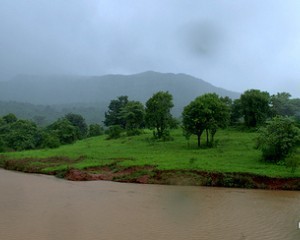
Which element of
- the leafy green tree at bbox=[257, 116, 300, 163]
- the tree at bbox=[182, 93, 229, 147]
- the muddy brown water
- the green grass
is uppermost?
the tree at bbox=[182, 93, 229, 147]

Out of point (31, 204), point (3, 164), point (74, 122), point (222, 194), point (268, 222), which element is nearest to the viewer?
point (268, 222)

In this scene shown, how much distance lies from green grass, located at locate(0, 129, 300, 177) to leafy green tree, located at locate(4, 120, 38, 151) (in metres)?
18.9

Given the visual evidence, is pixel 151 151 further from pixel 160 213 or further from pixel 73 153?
pixel 160 213

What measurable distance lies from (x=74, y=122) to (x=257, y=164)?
73.0 metres

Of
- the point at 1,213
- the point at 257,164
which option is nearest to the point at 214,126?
the point at 257,164

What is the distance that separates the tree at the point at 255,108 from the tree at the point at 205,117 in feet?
43.6

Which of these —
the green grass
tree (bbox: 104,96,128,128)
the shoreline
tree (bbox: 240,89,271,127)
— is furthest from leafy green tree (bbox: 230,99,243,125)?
the shoreline

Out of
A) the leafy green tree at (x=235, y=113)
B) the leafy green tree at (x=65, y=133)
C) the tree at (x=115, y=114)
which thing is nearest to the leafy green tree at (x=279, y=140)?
the leafy green tree at (x=235, y=113)

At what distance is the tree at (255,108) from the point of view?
56.4 meters

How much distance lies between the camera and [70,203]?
20.5 meters

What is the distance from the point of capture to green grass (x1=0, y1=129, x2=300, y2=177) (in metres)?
29.0

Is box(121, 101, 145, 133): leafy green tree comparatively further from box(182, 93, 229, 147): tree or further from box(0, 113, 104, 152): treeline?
box(182, 93, 229, 147): tree

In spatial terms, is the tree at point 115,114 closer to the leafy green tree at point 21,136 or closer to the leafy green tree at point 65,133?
the leafy green tree at point 65,133

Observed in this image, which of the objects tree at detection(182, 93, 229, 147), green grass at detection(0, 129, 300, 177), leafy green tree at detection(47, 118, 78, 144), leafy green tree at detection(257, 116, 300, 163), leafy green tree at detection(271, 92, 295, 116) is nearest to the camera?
green grass at detection(0, 129, 300, 177)
